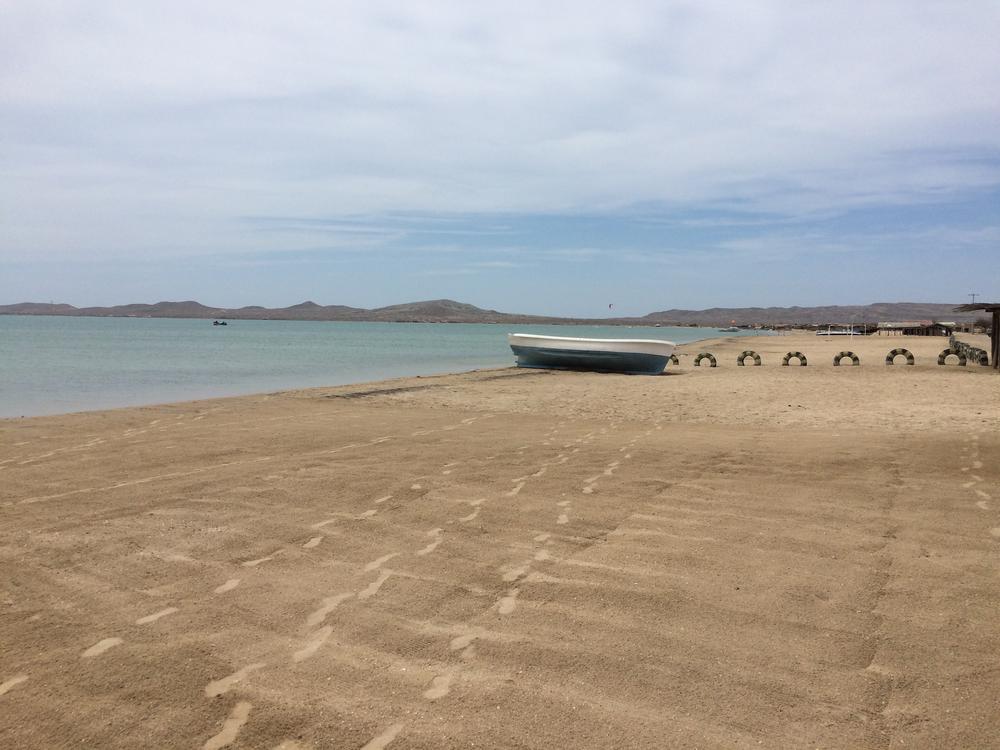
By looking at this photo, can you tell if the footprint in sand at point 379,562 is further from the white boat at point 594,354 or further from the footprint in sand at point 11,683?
the white boat at point 594,354

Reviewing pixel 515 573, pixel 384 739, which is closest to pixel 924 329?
pixel 515 573

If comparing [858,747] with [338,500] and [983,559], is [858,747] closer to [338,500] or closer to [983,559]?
[983,559]

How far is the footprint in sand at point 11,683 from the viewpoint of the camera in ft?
11.7

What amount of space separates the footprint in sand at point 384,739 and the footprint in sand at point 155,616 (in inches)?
71.7

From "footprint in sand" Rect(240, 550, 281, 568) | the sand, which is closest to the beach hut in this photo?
the sand

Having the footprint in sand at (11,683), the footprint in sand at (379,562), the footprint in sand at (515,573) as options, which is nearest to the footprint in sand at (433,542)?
the footprint in sand at (379,562)

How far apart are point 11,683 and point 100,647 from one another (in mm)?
424

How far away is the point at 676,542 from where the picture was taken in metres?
5.80

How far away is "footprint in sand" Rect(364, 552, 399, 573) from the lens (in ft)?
17.0

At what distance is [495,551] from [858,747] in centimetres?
287

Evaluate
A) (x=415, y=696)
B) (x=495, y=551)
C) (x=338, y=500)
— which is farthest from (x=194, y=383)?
(x=415, y=696)

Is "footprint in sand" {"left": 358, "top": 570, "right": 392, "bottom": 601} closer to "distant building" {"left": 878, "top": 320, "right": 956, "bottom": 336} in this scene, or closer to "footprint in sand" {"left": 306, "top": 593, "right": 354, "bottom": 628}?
"footprint in sand" {"left": 306, "top": 593, "right": 354, "bottom": 628}

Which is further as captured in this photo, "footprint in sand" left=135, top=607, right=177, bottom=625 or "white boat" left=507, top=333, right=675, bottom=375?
"white boat" left=507, top=333, right=675, bottom=375

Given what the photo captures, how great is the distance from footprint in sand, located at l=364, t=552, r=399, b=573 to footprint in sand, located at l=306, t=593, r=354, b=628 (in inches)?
18.7
